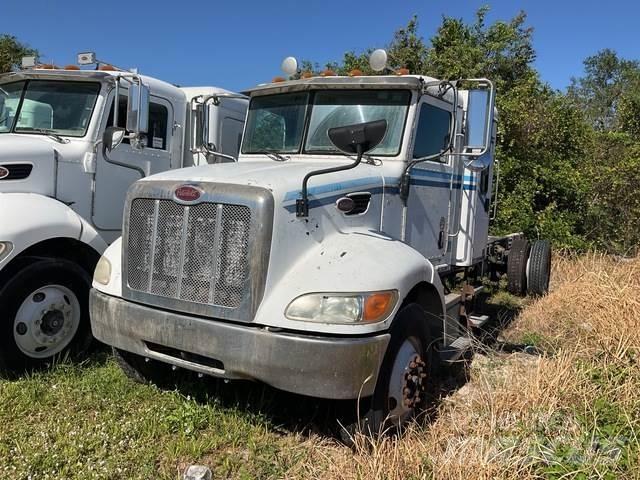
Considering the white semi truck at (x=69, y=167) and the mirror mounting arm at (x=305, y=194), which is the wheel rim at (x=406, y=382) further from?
the white semi truck at (x=69, y=167)

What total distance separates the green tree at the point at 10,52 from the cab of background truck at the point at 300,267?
1442 centimetres

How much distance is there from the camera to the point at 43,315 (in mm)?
4664

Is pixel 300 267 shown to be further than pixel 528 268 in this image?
No

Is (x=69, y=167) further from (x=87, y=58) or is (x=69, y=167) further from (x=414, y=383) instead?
(x=414, y=383)

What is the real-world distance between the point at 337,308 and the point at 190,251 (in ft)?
3.27

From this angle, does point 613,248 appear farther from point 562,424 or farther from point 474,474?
point 474,474

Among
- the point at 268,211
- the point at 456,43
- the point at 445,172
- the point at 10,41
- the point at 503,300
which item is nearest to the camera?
the point at 268,211

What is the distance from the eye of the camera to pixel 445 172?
17.6ft

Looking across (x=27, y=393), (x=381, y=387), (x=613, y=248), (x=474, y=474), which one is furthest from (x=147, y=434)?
(x=613, y=248)

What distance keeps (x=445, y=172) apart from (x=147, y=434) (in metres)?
3.41

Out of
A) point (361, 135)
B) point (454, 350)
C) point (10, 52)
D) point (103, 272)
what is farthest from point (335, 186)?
point (10, 52)

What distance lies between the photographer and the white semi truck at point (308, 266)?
10.5 feet

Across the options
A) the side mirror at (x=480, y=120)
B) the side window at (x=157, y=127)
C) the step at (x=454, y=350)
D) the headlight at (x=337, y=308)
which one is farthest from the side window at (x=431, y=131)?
the side window at (x=157, y=127)

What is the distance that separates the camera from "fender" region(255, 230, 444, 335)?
3221 mm
